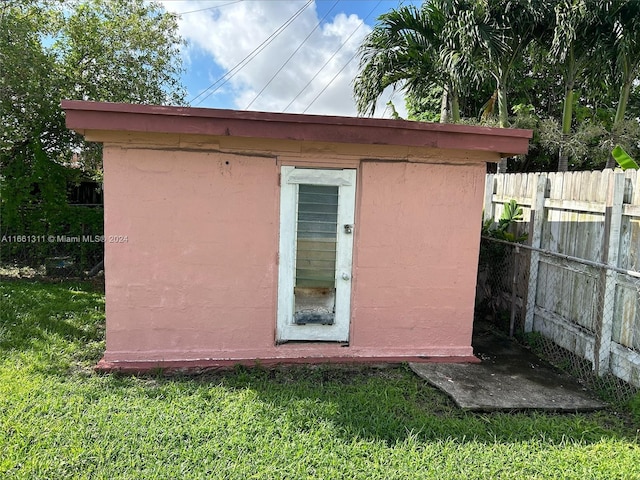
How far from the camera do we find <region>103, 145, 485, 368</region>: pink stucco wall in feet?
14.8

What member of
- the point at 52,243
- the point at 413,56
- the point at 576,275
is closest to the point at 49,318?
the point at 52,243

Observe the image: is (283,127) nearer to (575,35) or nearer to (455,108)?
(455,108)

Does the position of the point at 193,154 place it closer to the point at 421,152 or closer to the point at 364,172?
the point at 364,172

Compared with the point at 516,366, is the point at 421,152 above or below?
above

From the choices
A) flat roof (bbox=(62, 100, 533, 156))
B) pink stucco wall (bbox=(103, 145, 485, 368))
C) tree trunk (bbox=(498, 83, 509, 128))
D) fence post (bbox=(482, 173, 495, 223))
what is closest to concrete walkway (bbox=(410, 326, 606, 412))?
pink stucco wall (bbox=(103, 145, 485, 368))

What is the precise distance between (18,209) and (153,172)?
590 cm

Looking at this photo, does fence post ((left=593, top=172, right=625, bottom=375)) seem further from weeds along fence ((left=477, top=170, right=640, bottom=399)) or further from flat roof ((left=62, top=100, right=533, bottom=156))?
flat roof ((left=62, top=100, right=533, bottom=156))

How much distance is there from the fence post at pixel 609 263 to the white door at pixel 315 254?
253 centimetres

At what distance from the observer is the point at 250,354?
15.6ft

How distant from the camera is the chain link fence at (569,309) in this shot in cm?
425

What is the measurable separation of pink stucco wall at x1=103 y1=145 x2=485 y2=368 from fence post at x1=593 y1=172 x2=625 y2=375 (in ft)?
4.06

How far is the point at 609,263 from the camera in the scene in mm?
4441

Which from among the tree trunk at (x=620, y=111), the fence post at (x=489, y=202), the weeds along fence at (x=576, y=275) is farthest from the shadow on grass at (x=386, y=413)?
the tree trunk at (x=620, y=111)

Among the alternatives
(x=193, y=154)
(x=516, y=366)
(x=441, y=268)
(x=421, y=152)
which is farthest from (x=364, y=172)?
(x=516, y=366)
